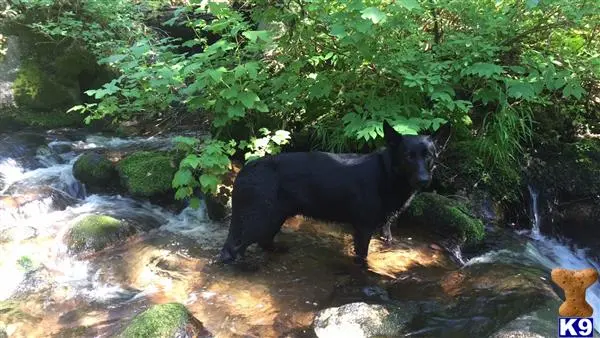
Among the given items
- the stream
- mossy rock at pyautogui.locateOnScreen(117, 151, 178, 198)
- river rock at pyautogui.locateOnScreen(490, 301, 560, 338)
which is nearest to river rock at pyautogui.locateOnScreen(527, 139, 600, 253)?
the stream

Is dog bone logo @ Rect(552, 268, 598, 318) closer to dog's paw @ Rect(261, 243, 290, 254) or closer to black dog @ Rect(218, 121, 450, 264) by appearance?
black dog @ Rect(218, 121, 450, 264)

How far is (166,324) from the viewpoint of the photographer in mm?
3838

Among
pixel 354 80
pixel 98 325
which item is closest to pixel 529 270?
pixel 354 80

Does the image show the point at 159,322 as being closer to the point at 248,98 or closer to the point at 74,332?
the point at 74,332

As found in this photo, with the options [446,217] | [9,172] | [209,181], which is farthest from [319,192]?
[9,172]

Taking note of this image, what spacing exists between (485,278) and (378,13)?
2.80 metres

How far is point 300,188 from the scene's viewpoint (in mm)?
4984

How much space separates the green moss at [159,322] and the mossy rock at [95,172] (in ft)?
12.2

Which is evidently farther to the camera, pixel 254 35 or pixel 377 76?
pixel 377 76

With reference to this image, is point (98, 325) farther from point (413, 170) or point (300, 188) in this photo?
point (413, 170)

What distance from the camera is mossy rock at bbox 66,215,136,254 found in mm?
5527

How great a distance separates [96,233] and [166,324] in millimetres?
2298

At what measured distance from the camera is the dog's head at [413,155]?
4.51 m

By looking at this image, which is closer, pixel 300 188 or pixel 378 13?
pixel 378 13
